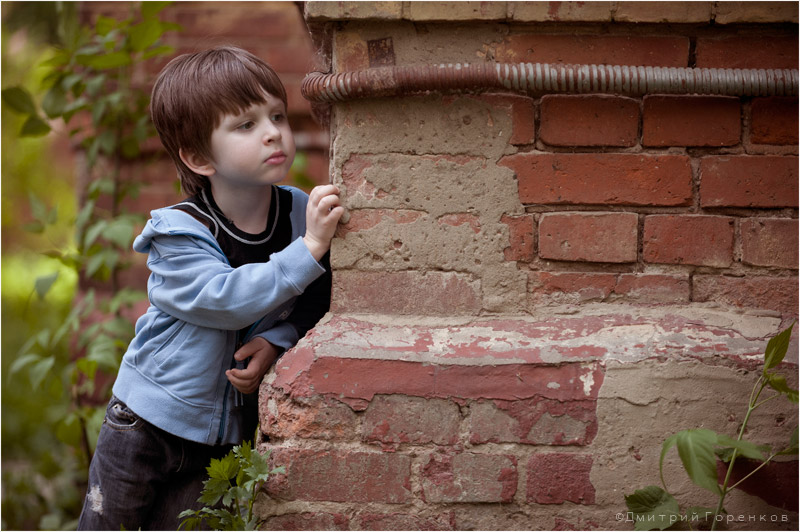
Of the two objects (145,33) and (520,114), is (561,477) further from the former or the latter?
(145,33)

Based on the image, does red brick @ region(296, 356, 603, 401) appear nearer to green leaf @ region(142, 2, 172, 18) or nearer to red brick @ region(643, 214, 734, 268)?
red brick @ region(643, 214, 734, 268)

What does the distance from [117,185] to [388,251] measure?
172 centimetres

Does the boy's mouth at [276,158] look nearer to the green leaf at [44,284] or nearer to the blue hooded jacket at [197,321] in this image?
the blue hooded jacket at [197,321]

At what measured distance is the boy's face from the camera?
1645 mm

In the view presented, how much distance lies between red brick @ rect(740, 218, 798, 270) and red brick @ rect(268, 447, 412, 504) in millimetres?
851

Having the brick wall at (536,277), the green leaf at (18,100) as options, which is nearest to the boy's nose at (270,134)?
the brick wall at (536,277)

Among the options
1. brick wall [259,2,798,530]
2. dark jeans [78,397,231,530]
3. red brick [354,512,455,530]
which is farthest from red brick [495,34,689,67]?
dark jeans [78,397,231,530]

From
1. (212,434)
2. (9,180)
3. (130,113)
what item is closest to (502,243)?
(212,434)

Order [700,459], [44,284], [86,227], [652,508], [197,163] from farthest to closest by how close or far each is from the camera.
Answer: [86,227]
[44,284]
[197,163]
[652,508]
[700,459]

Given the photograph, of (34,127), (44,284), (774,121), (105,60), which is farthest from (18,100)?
(774,121)

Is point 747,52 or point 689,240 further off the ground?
point 747,52

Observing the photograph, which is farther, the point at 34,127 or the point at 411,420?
the point at 34,127

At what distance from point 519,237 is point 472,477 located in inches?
20.4

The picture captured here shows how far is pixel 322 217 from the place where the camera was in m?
1.55
